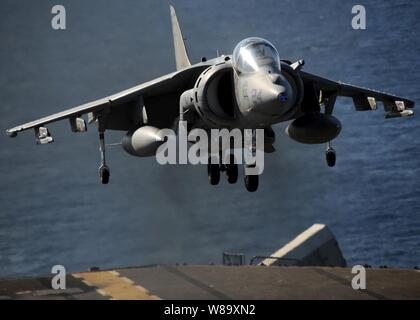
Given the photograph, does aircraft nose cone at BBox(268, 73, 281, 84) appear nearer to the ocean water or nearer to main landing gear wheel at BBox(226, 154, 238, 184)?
main landing gear wheel at BBox(226, 154, 238, 184)

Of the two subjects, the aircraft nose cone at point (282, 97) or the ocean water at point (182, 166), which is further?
the ocean water at point (182, 166)

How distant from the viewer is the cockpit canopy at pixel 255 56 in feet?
111

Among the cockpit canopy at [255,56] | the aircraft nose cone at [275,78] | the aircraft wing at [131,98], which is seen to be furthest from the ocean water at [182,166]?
the aircraft nose cone at [275,78]

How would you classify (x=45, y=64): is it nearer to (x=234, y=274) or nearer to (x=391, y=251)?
(x=391, y=251)

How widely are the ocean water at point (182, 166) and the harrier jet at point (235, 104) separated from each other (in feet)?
166

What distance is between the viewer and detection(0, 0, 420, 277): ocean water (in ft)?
307

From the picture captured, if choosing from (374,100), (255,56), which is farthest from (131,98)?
(374,100)

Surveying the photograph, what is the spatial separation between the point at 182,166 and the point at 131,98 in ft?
183

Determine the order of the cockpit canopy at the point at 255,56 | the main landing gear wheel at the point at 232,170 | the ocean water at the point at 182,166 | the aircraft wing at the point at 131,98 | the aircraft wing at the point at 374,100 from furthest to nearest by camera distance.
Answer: the ocean water at the point at 182,166 < the aircraft wing at the point at 374,100 < the main landing gear wheel at the point at 232,170 < the aircraft wing at the point at 131,98 < the cockpit canopy at the point at 255,56

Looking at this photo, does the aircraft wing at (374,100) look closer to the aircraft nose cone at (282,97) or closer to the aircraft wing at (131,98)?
the aircraft wing at (131,98)

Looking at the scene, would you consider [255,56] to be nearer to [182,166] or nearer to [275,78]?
[275,78]

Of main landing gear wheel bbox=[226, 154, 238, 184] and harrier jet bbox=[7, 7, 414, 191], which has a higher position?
harrier jet bbox=[7, 7, 414, 191]

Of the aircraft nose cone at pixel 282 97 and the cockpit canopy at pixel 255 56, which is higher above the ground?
the cockpit canopy at pixel 255 56

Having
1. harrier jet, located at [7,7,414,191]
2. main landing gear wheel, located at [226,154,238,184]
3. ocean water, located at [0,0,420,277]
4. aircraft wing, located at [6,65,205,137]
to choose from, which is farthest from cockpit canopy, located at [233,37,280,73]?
ocean water, located at [0,0,420,277]
